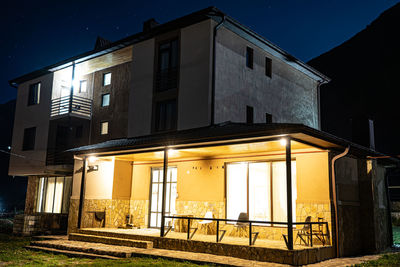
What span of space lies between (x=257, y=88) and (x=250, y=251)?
8.01m

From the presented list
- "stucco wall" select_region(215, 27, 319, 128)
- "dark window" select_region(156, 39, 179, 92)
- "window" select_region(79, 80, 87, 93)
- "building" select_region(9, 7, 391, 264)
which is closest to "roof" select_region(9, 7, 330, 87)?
"building" select_region(9, 7, 391, 264)

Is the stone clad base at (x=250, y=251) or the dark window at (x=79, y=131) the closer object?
the stone clad base at (x=250, y=251)

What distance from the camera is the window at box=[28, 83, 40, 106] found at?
2072 centimetres

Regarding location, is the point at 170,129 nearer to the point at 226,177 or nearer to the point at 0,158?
the point at 226,177

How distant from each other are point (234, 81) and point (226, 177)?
391 cm

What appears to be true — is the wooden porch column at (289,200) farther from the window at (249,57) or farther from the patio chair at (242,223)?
the window at (249,57)

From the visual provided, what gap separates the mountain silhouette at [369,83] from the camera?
5800cm

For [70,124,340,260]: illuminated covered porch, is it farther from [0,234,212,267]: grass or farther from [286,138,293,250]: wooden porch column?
[0,234,212,267]: grass

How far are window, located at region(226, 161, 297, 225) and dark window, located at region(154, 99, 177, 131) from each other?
317 centimetres

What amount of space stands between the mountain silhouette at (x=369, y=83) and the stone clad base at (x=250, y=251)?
162 ft

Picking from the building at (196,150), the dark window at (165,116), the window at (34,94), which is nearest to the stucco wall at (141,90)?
the building at (196,150)

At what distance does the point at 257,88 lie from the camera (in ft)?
49.5

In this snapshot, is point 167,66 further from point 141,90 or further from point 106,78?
point 106,78

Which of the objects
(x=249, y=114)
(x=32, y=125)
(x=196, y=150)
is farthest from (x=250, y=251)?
(x=32, y=125)
